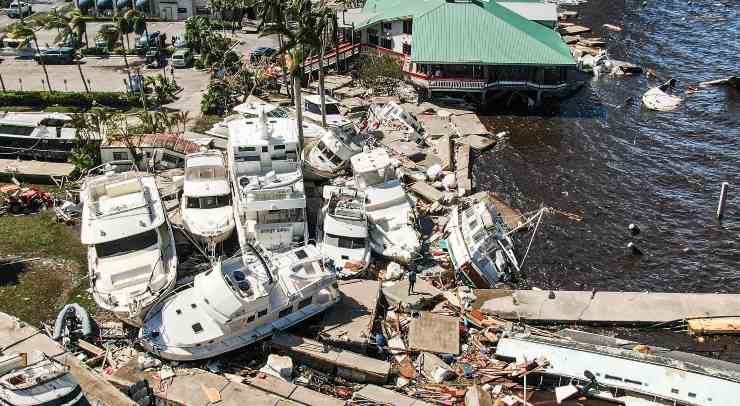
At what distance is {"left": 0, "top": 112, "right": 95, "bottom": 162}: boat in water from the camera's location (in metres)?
44.5

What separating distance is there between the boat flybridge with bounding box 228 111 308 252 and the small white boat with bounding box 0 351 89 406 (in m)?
11.4

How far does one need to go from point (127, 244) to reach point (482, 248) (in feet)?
57.8

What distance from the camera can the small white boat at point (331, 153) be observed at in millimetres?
42656

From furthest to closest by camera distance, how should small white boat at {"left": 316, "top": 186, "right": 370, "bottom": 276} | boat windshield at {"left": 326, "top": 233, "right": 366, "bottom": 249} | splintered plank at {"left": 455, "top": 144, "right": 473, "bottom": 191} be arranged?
splintered plank at {"left": 455, "top": 144, "right": 473, "bottom": 191} < boat windshield at {"left": 326, "top": 233, "right": 366, "bottom": 249} < small white boat at {"left": 316, "top": 186, "right": 370, "bottom": 276}

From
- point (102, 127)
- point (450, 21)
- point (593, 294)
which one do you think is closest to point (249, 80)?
point (102, 127)

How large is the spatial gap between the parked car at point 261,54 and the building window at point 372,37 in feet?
30.1

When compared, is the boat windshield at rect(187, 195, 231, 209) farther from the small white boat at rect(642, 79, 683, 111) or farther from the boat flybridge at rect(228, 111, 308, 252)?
the small white boat at rect(642, 79, 683, 111)

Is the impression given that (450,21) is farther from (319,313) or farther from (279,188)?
(319,313)

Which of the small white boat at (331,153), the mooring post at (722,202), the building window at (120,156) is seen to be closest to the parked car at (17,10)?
the building window at (120,156)

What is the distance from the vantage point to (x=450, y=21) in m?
58.2

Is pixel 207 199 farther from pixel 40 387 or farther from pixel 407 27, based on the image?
pixel 407 27

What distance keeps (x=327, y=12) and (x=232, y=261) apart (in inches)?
1036

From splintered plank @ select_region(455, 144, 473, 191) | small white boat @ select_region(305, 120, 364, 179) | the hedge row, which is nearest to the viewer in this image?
small white boat @ select_region(305, 120, 364, 179)

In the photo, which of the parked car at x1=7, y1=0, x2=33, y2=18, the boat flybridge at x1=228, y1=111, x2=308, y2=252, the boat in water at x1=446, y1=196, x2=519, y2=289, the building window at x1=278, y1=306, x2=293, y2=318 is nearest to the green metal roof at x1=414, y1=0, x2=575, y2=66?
the boat flybridge at x1=228, y1=111, x2=308, y2=252
